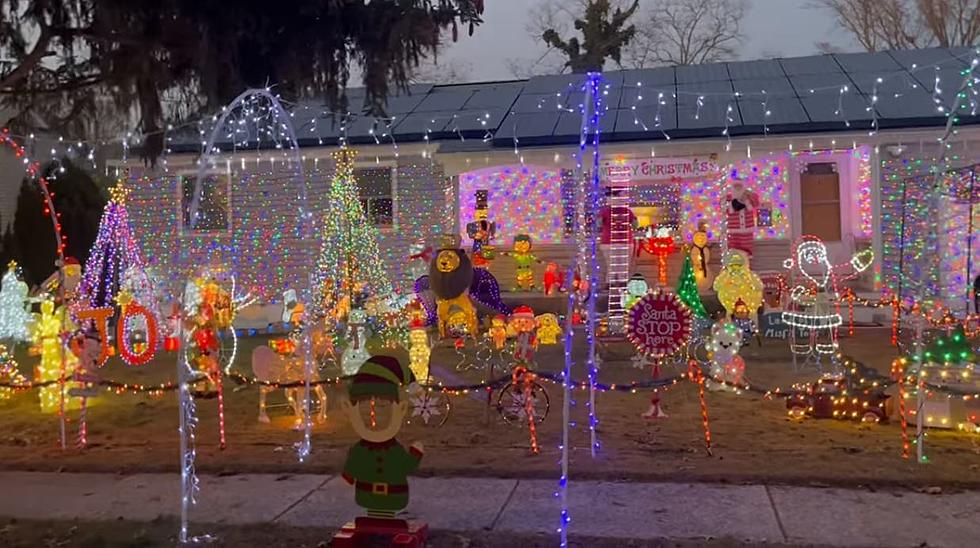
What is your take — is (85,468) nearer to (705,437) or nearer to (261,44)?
(261,44)

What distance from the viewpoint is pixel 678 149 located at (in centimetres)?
1545

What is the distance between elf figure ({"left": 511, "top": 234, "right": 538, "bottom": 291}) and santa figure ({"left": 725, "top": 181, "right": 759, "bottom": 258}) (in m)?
3.97

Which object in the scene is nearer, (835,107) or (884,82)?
(835,107)

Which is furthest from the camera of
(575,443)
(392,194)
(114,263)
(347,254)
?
(392,194)

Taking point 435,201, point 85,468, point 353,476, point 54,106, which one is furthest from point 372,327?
point 353,476

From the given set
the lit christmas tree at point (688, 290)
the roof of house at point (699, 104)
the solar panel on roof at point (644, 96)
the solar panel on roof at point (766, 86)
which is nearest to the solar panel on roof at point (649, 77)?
the roof of house at point (699, 104)

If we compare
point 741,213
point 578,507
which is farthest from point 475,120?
point 578,507

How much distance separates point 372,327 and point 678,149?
6231 mm

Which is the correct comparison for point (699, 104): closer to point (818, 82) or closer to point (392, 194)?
point (818, 82)

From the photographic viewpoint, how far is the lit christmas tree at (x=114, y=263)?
1459 cm

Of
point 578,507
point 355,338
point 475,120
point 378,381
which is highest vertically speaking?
point 475,120

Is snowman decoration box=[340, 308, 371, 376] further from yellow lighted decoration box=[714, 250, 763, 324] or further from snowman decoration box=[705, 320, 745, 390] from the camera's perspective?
yellow lighted decoration box=[714, 250, 763, 324]

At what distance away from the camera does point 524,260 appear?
703 inches

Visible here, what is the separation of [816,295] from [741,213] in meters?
5.67
